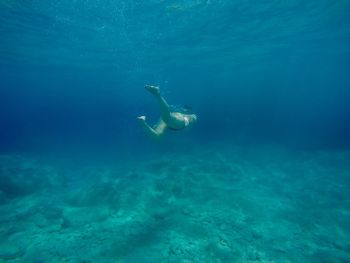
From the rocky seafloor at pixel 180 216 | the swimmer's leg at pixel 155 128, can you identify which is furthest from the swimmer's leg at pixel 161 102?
the rocky seafloor at pixel 180 216

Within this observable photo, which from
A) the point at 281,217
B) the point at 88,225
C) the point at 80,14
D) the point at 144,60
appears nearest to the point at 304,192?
the point at 281,217

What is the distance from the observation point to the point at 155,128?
9.41 m

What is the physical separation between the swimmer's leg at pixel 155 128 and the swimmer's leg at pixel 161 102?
0.45 meters

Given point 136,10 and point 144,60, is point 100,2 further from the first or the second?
point 144,60

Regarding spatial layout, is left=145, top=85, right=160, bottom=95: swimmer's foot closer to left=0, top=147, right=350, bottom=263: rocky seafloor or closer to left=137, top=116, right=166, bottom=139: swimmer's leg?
left=137, top=116, right=166, bottom=139: swimmer's leg

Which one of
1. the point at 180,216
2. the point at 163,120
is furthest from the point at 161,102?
the point at 180,216

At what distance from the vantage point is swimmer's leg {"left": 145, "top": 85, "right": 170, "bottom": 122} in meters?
7.91

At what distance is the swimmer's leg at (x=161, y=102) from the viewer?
791 cm

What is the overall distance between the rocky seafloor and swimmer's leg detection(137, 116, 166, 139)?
12.6ft

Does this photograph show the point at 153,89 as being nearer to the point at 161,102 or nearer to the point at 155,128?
the point at 161,102

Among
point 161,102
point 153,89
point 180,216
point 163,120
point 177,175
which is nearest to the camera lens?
point 153,89

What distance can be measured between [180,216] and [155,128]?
13.9ft

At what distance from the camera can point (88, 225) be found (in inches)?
400

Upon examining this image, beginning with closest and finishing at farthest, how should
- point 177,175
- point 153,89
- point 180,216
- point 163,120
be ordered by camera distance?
1. point 153,89
2. point 163,120
3. point 180,216
4. point 177,175
